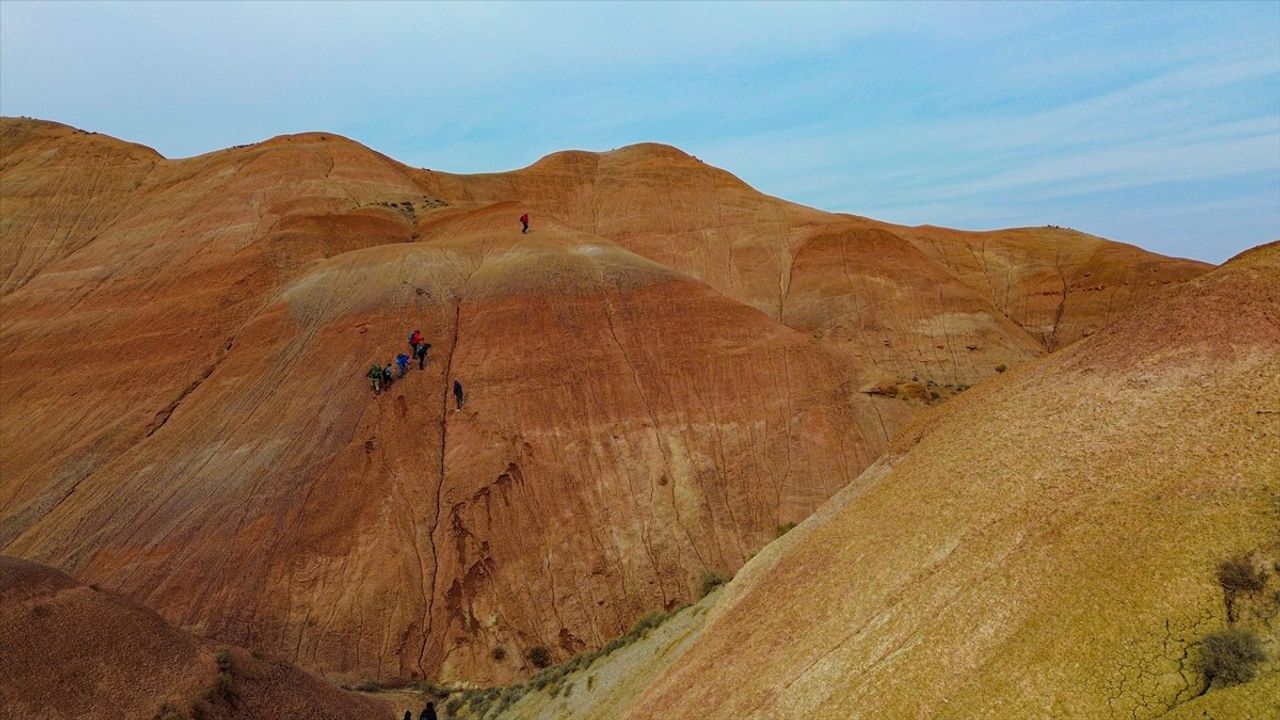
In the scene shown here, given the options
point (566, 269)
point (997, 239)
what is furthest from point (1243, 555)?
point (997, 239)

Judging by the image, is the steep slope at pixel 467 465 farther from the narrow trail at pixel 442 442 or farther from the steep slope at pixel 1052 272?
the steep slope at pixel 1052 272

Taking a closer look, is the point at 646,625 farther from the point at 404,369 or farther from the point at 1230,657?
the point at 1230,657

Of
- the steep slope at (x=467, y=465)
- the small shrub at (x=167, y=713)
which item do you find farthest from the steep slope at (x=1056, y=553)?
the steep slope at (x=467, y=465)

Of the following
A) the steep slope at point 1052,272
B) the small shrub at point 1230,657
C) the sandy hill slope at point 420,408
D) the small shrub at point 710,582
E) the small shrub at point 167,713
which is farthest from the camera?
the steep slope at point 1052,272

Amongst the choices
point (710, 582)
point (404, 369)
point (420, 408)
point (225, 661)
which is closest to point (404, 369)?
point (404, 369)

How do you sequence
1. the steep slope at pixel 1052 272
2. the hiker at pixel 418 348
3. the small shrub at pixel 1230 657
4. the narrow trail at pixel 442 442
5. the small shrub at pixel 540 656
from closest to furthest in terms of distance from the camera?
1. the small shrub at pixel 1230 657
2. the small shrub at pixel 540 656
3. the narrow trail at pixel 442 442
4. the hiker at pixel 418 348
5. the steep slope at pixel 1052 272

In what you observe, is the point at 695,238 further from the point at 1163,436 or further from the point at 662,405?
the point at 1163,436

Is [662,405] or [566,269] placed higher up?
[566,269]

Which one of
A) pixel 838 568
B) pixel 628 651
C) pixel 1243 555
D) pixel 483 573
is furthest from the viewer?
pixel 483 573
